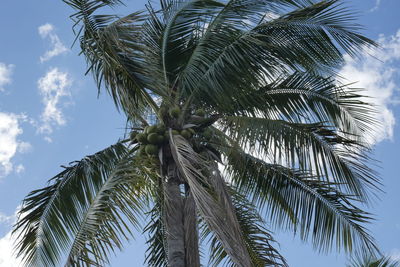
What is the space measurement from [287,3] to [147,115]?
7.88ft

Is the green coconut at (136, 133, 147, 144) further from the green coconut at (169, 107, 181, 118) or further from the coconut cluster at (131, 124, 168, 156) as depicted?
the green coconut at (169, 107, 181, 118)

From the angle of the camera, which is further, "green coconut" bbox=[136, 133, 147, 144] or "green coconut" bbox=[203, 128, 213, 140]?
"green coconut" bbox=[203, 128, 213, 140]

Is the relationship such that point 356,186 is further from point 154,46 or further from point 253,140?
point 154,46

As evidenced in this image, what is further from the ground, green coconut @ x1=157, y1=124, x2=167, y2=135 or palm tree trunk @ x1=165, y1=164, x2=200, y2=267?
green coconut @ x1=157, y1=124, x2=167, y2=135

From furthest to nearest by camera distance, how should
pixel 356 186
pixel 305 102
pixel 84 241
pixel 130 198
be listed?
1. pixel 305 102
2. pixel 356 186
3. pixel 130 198
4. pixel 84 241

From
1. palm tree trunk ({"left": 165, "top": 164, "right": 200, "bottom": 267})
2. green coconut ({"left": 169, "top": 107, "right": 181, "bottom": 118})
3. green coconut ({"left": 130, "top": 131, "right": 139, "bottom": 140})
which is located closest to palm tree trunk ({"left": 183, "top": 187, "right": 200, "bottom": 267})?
palm tree trunk ({"left": 165, "top": 164, "right": 200, "bottom": 267})

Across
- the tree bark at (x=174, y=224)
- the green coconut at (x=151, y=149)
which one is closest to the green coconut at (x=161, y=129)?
the green coconut at (x=151, y=149)

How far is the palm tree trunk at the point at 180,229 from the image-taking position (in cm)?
744

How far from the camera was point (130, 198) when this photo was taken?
7887 mm

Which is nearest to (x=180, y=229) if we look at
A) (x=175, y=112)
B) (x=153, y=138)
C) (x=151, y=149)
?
(x=151, y=149)

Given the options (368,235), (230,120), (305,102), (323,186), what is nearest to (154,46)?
(230,120)

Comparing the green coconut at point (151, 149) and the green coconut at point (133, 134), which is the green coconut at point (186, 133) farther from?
the green coconut at point (133, 134)

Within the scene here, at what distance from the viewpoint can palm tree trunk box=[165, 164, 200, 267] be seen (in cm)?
744

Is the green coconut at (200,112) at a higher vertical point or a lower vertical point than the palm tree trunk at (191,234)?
higher
